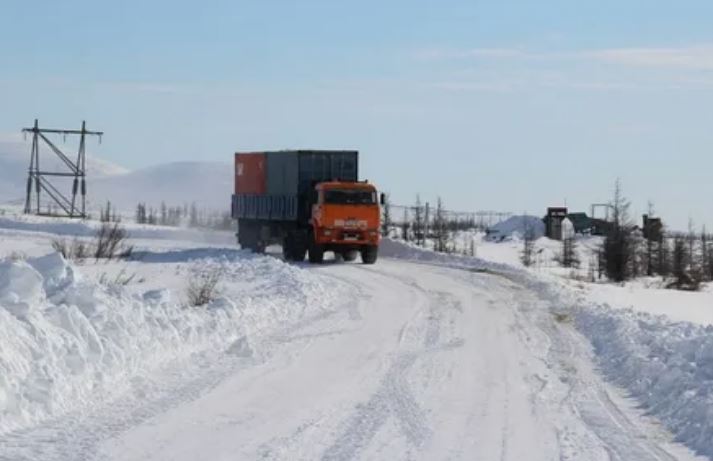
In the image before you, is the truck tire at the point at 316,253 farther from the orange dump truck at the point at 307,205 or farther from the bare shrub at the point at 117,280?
the bare shrub at the point at 117,280

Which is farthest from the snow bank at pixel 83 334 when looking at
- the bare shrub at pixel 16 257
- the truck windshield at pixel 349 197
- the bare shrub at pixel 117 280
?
the truck windshield at pixel 349 197

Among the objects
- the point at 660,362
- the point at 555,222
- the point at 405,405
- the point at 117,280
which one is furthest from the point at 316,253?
Answer: the point at 555,222

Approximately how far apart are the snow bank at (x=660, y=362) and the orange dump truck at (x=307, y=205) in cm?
1414

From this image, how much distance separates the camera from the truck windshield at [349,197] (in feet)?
139

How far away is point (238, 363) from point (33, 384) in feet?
15.2

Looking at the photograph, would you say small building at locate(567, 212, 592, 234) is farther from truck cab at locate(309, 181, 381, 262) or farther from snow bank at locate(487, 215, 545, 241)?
truck cab at locate(309, 181, 381, 262)

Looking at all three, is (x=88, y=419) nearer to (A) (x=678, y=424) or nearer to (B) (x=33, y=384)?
(B) (x=33, y=384)

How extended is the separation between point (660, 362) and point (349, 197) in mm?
26232

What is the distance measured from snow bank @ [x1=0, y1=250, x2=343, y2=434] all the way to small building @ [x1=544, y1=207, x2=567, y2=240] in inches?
4325

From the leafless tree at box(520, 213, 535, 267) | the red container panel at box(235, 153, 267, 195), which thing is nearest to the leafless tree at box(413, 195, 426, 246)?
the leafless tree at box(520, 213, 535, 267)

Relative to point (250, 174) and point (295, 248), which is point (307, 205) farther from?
point (250, 174)

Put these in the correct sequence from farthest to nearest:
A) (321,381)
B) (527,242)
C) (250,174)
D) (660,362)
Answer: (527,242)
(250,174)
(660,362)
(321,381)

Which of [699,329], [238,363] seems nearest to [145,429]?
[238,363]

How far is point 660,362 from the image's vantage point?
16.8 meters
